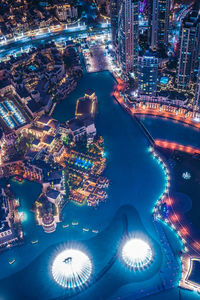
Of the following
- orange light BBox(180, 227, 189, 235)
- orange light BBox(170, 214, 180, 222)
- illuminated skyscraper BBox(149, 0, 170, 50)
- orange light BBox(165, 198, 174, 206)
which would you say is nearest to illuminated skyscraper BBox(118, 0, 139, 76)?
illuminated skyscraper BBox(149, 0, 170, 50)

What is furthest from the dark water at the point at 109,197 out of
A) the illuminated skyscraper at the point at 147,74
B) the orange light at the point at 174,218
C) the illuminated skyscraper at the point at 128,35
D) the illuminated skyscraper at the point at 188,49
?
the illuminated skyscraper at the point at 188,49

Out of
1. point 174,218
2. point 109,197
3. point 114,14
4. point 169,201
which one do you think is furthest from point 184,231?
point 114,14

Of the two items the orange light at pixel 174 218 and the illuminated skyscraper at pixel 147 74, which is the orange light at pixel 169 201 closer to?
the orange light at pixel 174 218

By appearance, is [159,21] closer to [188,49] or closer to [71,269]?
[188,49]

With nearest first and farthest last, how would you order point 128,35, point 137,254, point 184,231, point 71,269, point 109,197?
point 71,269
point 137,254
point 184,231
point 109,197
point 128,35

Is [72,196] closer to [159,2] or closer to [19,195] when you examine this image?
[19,195]

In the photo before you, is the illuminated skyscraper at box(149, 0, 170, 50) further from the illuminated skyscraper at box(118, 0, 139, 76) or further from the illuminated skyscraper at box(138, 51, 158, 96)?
the illuminated skyscraper at box(138, 51, 158, 96)
